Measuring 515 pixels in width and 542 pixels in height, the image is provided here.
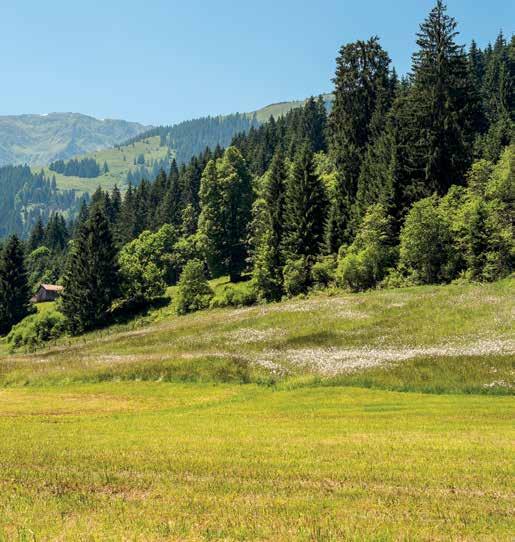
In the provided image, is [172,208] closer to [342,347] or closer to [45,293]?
[45,293]

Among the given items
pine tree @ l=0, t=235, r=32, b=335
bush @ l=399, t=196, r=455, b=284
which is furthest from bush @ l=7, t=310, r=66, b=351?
bush @ l=399, t=196, r=455, b=284

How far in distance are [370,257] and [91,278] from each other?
48327 millimetres

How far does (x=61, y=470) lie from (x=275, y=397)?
51.4ft

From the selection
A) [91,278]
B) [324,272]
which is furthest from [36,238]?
[324,272]

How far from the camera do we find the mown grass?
9.09 meters

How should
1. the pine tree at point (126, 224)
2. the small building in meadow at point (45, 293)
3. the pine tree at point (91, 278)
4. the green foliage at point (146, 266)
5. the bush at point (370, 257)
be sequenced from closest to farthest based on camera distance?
the bush at point (370, 257), the pine tree at point (91, 278), the green foliage at point (146, 266), the pine tree at point (126, 224), the small building in meadow at point (45, 293)

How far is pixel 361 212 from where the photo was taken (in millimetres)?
70375

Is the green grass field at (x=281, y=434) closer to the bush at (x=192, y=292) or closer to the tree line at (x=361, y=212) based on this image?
the tree line at (x=361, y=212)

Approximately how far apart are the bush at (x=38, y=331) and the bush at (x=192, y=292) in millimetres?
22967

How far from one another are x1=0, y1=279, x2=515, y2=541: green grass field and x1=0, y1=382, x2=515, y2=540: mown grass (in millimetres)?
60

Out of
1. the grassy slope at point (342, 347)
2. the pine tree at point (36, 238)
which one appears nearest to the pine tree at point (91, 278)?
the grassy slope at point (342, 347)

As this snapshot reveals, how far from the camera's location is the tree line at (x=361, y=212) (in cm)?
5694

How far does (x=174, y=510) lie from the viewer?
32.9 feet

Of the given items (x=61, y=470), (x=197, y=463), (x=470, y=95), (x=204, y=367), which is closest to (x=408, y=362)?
(x=204, y=367)
